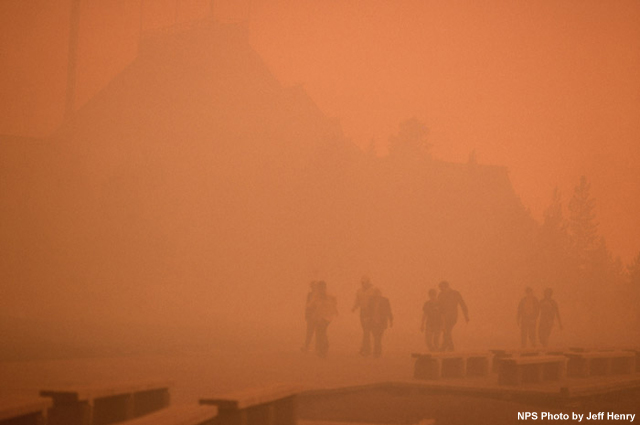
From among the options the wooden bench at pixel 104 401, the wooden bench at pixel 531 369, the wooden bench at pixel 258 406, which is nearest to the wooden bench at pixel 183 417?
the wooden bench at pixel 258 406

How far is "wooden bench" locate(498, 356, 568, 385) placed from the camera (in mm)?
14789

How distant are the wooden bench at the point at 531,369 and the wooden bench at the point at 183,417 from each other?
8.01 m

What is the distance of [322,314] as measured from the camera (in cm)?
2089

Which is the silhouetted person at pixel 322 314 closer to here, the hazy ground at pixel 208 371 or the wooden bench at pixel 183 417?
the hazy ground at pixel 208 371

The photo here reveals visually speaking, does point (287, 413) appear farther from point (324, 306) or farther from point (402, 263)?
point (402, 263)

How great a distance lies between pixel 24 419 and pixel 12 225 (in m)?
45.3

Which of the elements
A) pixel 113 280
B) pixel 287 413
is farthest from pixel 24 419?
pixel 113 280

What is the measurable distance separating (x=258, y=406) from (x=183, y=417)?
6.14 feet

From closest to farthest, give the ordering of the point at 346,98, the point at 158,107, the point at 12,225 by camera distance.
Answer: the point at 12,225
the point at 346,98
the point at 158,107

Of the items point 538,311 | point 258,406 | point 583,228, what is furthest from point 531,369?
point 583,228

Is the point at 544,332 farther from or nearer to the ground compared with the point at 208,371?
farther from the ground

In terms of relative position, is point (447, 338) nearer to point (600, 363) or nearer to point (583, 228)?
point (600, 363)

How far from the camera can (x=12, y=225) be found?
50.0 metres

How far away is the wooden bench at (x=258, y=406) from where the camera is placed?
25.5 feet
